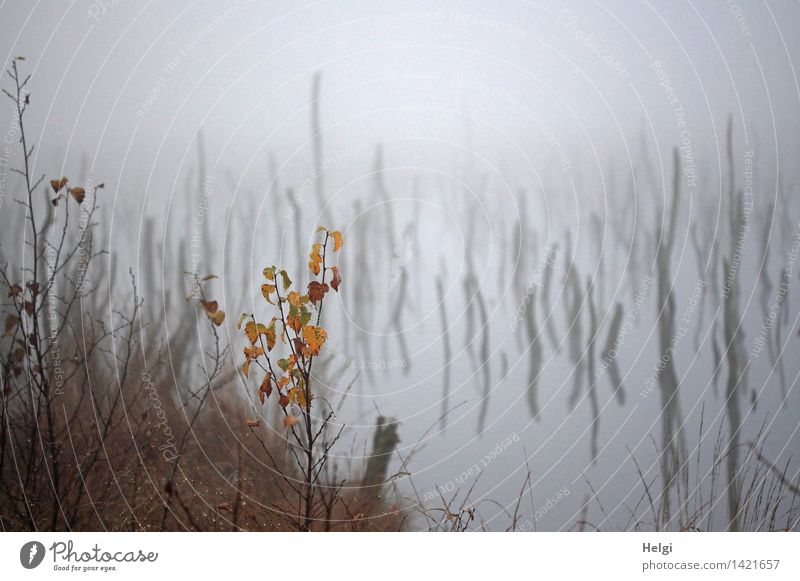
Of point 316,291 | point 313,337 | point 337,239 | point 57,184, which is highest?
point 57,184

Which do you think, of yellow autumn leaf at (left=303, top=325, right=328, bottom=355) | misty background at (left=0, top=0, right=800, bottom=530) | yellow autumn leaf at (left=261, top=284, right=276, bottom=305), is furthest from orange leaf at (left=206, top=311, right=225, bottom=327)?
yellow autumn leaf at (left=303, top=325, right=328, bottom=355)

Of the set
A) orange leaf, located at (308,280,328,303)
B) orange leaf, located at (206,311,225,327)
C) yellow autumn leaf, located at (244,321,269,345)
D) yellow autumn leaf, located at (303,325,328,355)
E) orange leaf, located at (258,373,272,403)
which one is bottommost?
orange leaf, located at (258,373,272,403)

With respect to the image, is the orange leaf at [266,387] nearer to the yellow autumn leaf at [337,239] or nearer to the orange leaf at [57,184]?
the yellow autumn leaf at [337,239]

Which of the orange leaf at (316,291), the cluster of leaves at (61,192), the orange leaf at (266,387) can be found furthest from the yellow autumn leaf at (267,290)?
the cluster of leaves at (61,192)

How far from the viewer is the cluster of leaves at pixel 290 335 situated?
8.06 feet

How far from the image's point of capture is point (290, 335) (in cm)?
252

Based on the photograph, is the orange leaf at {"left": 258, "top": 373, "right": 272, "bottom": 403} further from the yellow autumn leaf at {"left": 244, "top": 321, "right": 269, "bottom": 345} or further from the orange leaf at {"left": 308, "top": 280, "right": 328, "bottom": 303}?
the orange leaf at {"left": 308, "top": 280, "right": 328, "bottom": 303}

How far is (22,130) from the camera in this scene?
8.29ft

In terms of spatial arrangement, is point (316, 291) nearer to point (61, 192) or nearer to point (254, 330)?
point (254, 330)

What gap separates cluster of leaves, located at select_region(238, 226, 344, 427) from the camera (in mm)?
2457

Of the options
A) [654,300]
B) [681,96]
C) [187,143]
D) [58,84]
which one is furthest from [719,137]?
[58,84]

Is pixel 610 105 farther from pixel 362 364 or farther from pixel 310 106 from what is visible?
pixel 362 364

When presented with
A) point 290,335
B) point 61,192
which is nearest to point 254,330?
point 290,335
